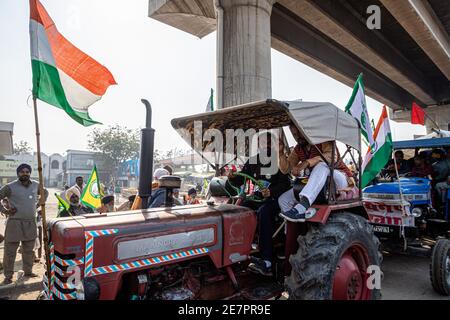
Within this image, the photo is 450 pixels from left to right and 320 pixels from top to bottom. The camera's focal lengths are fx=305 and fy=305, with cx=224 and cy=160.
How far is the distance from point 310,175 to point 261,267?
114cm

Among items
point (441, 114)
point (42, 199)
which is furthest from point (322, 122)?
point (441, 114)

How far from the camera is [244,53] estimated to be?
8.36 meters

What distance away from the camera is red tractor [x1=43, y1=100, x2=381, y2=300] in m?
2.36

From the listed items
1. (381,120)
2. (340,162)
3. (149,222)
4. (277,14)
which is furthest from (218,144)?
(277,14)

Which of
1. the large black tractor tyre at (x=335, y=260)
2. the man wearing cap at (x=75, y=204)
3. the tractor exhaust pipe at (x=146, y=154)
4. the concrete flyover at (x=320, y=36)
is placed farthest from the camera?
the concrete flyover at (x=320, y=36)

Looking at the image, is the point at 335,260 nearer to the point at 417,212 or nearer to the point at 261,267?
the point at 261,267

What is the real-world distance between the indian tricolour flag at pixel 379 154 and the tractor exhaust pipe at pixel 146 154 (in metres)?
4.06

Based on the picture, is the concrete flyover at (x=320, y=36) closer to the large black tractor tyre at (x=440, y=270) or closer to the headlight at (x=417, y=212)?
the headlight at (x=417, y=212)

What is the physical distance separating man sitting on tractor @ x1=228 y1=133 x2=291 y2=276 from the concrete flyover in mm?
4387

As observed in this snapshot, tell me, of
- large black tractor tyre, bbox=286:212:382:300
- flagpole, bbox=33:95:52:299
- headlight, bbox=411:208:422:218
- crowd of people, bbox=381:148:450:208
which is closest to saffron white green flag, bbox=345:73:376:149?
crowd of people, bbox=381:148:450:208

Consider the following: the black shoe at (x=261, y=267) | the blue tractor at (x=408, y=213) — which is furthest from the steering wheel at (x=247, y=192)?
the blue tractor at (x=408, y=213)

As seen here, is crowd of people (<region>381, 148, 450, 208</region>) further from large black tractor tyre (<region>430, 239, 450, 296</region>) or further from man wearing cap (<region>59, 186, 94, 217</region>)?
man wearing cap (<region>59, 186, 94, 217</region>)

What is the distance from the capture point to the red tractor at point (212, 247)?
7.75 ft
